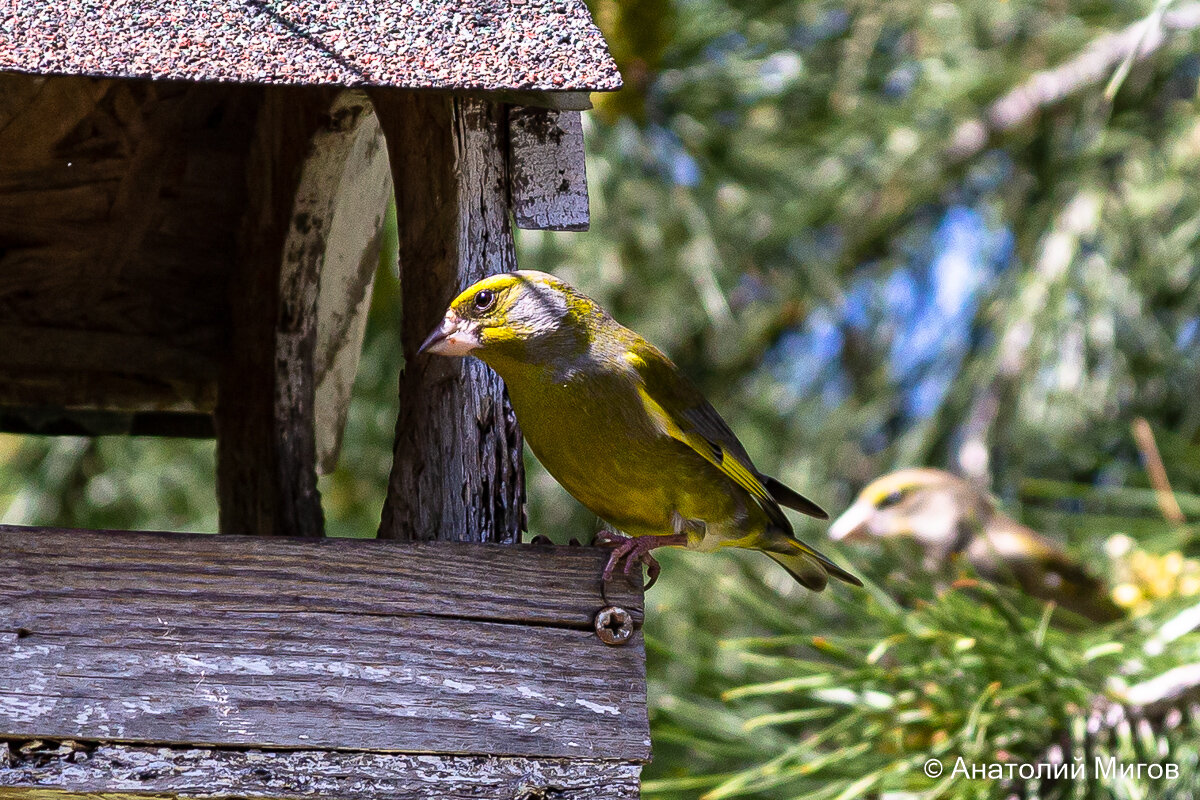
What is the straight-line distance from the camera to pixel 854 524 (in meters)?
3.99

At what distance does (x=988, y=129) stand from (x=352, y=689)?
336cm

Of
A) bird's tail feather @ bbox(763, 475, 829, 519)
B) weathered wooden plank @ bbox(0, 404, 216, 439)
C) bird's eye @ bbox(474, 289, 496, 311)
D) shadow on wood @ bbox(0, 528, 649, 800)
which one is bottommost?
shadow on wood @ bbox(0, 528, 649, 800)

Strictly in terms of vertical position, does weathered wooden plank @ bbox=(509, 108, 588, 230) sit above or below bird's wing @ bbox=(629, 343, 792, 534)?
above

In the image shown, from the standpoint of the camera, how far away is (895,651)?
2730mm

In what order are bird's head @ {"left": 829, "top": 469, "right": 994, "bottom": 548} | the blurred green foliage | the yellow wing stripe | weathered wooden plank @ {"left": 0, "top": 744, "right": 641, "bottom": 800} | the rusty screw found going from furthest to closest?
the blurred green foliage, bird's head @ {"left": 829, "top": 469, "right": 994, "bottom": 548}, the yellow wing stripe, the rusty screw, weathered wooden plank @ {"left": 0, "top": 744, "right": 641, "bottom": 800}

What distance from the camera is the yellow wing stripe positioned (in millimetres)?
1948

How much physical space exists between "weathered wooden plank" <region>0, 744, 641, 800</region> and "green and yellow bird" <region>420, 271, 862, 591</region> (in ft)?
1.03

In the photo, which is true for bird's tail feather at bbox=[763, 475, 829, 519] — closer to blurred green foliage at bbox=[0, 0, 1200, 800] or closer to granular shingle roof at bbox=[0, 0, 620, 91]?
granular shingle roof at bbox=[0, 0, 620, 91]

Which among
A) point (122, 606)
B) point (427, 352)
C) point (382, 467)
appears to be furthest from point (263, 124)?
point (382, 467)

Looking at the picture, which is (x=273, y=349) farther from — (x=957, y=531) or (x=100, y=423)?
(x=957, y=531)

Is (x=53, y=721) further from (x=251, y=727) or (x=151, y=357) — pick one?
(x=151, y=357)

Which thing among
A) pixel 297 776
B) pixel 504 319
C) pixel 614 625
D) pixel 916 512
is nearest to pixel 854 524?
Answer: pixel 916 512

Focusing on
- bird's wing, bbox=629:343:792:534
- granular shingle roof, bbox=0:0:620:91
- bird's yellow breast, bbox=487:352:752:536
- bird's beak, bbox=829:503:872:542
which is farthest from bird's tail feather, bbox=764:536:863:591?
bird's beak, bbox=829:503:872:542

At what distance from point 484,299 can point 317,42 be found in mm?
437
